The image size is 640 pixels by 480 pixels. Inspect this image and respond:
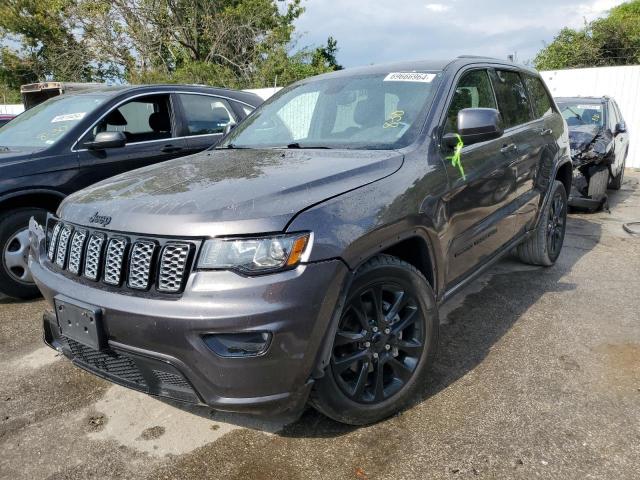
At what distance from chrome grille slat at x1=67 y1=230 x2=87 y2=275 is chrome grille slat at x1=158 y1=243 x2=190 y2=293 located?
530 mm

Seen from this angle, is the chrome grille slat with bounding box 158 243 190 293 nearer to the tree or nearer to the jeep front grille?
the jeep front grille

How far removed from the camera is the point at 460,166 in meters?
2.90

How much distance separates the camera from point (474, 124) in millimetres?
2727

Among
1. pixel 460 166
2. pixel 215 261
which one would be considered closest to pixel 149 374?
pixel 215 261

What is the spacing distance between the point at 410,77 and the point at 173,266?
6.35ft

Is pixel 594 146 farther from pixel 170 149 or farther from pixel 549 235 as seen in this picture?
pixel 170 149

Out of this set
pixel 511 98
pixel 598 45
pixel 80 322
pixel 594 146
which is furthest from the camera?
pixel 598 45

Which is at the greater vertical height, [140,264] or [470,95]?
[470,95]

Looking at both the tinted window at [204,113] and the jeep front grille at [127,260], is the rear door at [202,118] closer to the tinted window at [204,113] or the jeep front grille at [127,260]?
the tinted window at [204,113]

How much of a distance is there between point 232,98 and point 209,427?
3.90 metres

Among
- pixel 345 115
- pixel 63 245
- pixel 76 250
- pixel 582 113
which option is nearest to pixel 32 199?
pixel 63 245

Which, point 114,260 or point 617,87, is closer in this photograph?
point 114,260

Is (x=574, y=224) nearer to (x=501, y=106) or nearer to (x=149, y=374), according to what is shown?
(x=501, y=106)

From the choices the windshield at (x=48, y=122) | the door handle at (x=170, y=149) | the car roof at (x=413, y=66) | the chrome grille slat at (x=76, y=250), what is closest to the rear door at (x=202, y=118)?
the door handle at (x=170, y=149)
